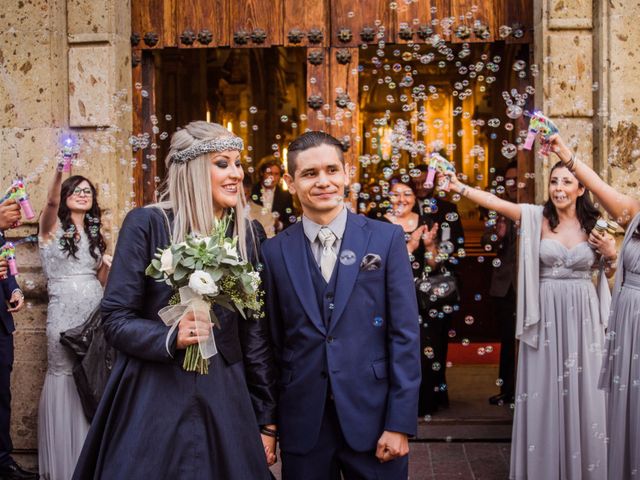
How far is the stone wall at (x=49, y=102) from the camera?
5.33 m

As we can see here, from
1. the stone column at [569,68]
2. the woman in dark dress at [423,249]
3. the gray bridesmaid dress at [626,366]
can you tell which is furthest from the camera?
the woman in dark dress at [423,249]

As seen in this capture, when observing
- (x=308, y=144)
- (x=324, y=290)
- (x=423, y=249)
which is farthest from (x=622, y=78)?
(x=324, y=290)

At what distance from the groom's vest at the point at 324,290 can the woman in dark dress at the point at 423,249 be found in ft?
8.74

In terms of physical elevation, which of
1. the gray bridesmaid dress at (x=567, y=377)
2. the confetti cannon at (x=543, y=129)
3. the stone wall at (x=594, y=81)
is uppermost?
the stone wall at (x=594, y=81)

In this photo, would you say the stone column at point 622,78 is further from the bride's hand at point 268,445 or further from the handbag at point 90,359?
the handbag at point 90,359

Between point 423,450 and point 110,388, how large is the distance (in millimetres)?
3373

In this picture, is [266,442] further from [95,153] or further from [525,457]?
[95,153]

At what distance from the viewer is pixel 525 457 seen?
4.79m

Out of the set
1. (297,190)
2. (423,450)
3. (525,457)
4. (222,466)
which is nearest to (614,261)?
(525,457)

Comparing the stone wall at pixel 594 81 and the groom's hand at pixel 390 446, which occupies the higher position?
the stone wall at pixel 594 81

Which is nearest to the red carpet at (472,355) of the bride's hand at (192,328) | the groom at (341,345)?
the groom at (341,345)

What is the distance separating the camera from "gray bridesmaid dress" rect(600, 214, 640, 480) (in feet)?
12.2

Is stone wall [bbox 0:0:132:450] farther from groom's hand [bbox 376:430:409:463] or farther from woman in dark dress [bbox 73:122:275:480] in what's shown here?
groom's hand [bbox 376:430:409:463]

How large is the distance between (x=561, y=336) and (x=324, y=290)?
2.32 meters
